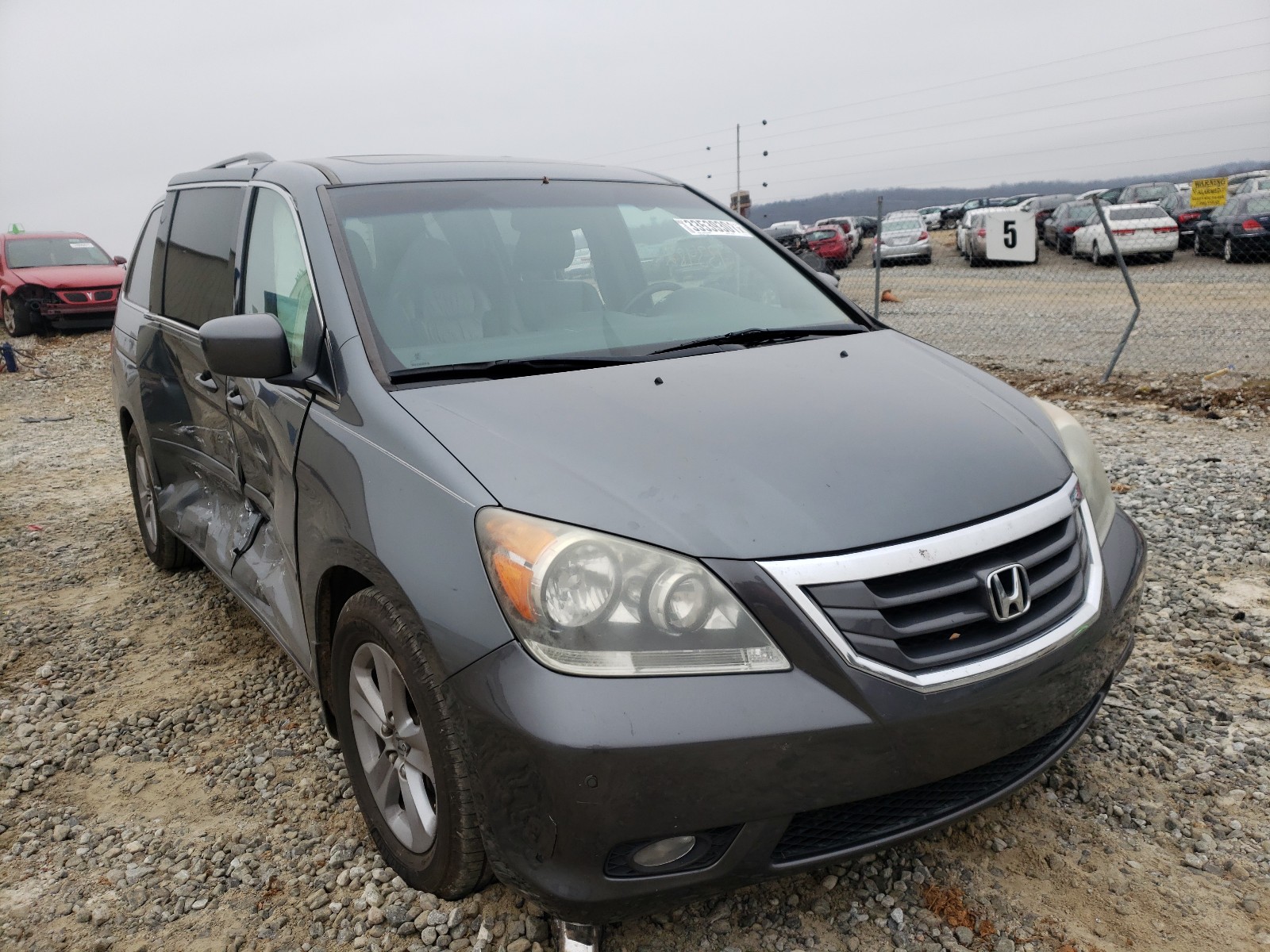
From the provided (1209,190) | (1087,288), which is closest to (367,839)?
(1209,190)

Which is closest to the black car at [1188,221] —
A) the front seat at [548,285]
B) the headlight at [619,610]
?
the front seat at [548,285]

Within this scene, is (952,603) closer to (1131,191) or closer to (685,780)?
(685,780)

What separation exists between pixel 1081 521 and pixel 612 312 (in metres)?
1.41

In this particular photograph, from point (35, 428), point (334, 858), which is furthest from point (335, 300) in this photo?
point (35, 428)

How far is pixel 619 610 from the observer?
1767mm

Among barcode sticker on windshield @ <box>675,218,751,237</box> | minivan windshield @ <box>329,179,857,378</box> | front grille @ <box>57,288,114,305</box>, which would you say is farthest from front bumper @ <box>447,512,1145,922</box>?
front grille @ <box>57,288,114,305</box>

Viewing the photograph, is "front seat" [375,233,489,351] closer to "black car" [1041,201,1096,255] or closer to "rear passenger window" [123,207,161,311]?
"rear passenger window" [123,207,161,311]

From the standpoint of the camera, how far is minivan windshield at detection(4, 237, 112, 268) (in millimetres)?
16266

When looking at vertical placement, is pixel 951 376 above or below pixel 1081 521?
above

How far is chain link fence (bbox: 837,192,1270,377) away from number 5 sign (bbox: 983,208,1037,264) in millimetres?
19

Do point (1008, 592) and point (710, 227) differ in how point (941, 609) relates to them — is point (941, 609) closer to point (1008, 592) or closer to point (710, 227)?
point (1008, 592)

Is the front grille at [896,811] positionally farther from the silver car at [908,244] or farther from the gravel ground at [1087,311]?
the silver car at [908,244]

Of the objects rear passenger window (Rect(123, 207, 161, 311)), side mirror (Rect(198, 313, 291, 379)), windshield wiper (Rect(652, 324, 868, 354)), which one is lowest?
windshield wiper (Rect(652, 324, 868, 354))

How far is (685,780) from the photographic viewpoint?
5.54 feet
